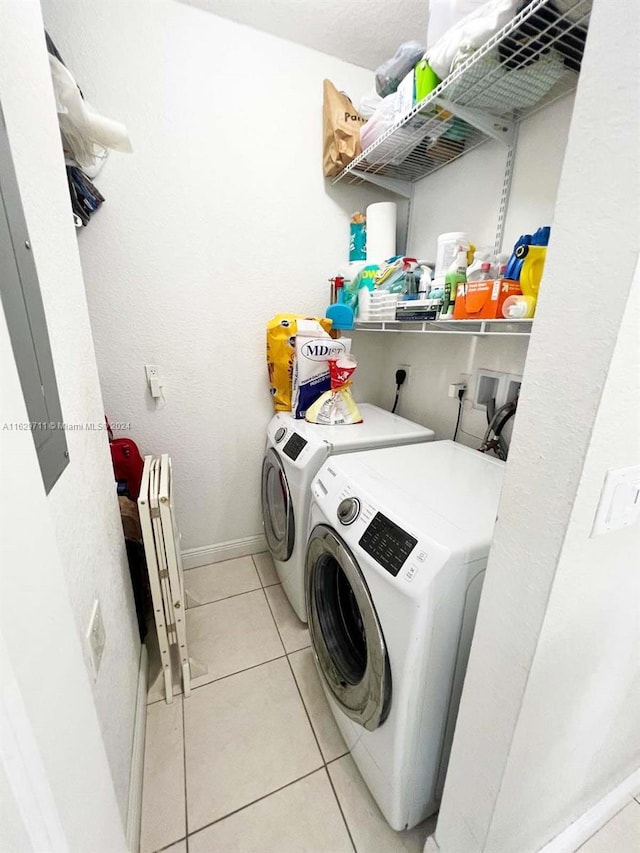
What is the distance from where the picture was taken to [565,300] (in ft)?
1.53

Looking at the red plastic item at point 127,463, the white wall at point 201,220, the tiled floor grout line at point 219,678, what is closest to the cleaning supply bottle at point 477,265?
the white wall at point 201,220

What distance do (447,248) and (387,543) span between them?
1025 mm

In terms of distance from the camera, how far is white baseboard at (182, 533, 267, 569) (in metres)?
1.97

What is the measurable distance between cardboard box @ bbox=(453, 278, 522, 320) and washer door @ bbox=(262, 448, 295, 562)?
94 cm

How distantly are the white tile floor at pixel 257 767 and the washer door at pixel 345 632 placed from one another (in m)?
0.30

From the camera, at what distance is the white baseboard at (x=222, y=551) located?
1.97 meters

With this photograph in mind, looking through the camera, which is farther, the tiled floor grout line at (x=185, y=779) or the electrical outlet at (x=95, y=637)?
the tiled floor grout line at (x=185, y=779)

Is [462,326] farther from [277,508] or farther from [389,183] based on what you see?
[277,508]

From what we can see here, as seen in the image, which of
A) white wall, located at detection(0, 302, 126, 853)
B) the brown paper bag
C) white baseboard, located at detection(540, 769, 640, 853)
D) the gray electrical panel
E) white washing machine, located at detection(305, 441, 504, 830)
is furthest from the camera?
the brown paper bag

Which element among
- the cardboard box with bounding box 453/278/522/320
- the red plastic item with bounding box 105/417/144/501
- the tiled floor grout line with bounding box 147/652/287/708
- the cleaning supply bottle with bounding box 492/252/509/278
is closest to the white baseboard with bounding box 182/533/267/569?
the red plastic item with bounding box 105/417/144/501

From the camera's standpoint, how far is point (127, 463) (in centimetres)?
156

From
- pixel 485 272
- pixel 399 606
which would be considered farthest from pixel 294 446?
pixel 485 272

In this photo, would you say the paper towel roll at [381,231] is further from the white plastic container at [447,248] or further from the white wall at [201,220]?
the white plastic container at [447,248]

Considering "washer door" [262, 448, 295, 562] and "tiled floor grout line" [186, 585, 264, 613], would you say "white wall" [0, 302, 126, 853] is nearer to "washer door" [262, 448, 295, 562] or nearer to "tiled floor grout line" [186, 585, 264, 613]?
"washer door" [262, 448, 295, 562]
